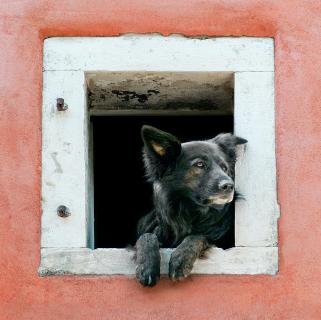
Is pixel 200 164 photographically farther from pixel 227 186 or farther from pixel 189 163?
pixel 227 186

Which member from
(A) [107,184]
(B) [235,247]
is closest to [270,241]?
(B) [235,247]

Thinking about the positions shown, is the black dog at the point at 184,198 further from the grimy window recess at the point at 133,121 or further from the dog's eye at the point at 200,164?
the grimy window recess at the point at 133,121

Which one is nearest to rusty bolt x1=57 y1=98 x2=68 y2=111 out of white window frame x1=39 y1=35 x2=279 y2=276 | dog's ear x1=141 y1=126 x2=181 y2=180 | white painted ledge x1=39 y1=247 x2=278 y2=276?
white window frame x1=39 y1=35 x2=279 y2=276

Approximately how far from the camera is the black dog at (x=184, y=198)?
6918mm

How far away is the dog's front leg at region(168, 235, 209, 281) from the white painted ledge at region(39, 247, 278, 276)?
0.07 metres

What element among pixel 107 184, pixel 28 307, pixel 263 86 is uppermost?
pixel 263 86

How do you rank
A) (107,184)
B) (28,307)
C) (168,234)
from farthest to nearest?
(107,184)
(168,234)
(28,307)

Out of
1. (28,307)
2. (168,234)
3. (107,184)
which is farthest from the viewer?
(107,184)

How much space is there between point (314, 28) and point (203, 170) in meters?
1.02

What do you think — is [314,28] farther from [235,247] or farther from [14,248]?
[14,248]

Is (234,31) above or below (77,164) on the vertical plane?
above

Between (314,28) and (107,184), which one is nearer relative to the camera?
(314,28)

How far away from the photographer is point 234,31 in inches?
286

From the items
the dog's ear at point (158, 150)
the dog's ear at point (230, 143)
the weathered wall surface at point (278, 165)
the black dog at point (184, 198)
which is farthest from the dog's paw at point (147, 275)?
the dog's ear at point (230, 143)
